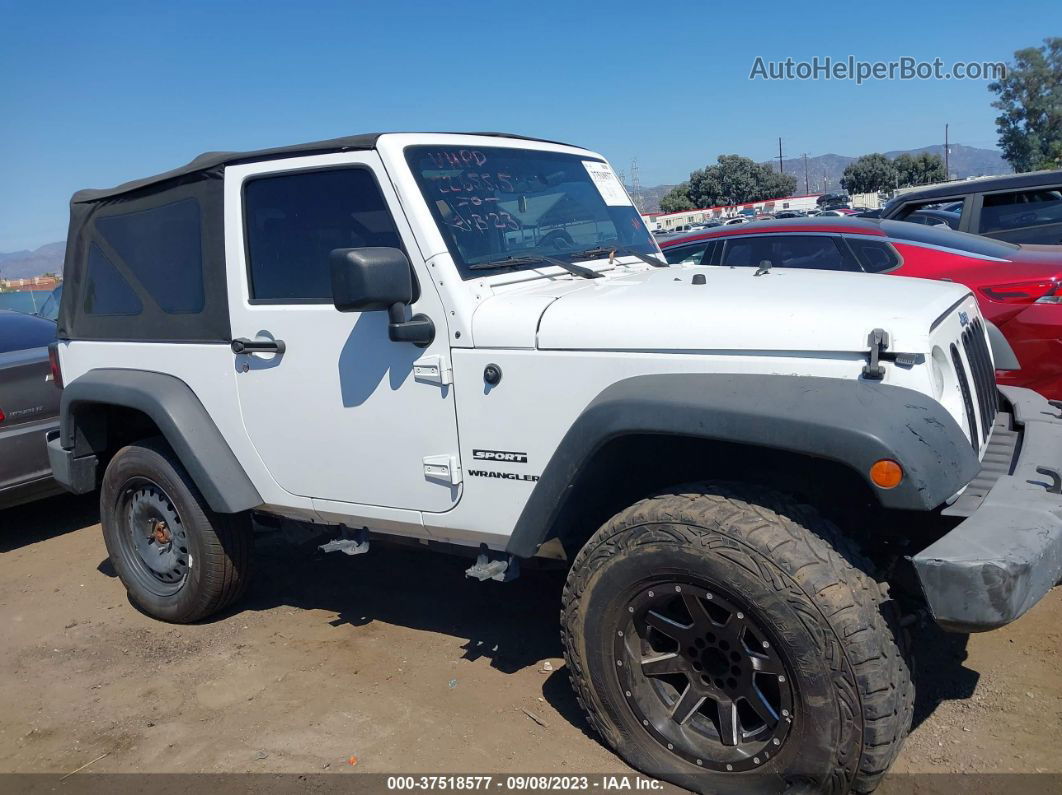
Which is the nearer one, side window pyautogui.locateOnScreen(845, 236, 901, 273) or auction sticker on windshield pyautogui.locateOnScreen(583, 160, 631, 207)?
auction sticker on windshield pyautogui.locateOnScreen(583, 160, 631, 207)

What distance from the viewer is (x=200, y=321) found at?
3.76 m

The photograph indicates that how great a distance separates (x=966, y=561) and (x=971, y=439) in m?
0.66

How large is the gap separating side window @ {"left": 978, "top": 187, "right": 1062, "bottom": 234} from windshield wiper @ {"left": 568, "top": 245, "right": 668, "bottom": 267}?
5302 mm

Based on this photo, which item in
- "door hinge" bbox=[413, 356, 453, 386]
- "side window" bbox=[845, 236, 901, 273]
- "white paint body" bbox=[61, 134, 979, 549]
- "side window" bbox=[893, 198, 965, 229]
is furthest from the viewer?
"side window" bbox=[893, 198, 965, 229]

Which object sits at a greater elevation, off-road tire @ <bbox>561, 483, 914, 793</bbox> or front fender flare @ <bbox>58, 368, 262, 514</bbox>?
front fender flare @ <bbox>58, 368, 262, 514</bbox>

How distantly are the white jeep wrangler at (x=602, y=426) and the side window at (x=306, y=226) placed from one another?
0.04ft

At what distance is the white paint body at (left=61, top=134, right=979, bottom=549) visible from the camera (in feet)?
8.32

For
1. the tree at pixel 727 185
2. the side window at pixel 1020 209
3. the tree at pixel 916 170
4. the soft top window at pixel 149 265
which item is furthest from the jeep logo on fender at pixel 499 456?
the tree at pixel 916 170

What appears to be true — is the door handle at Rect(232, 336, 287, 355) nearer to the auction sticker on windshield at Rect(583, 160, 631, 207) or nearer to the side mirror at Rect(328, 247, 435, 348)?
the side mirror at Rect(328, 247, 435, 348)

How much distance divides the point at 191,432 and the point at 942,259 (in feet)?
15.5

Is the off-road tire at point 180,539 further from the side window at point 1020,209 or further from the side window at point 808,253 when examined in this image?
the side window at point 1020,209

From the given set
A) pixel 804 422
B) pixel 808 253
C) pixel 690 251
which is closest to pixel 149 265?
pixel 804 422

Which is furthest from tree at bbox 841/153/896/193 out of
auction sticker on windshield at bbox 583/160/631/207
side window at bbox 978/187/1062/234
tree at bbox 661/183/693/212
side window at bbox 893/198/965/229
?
auction sticker on windshield at bbox 583/160/631/207

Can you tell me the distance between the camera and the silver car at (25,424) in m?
5.41
